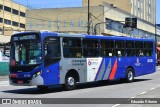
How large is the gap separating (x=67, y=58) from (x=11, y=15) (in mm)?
97526

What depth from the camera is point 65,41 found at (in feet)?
63.9

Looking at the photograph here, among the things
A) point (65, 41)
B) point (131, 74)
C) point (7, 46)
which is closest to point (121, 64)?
point (131, 74)

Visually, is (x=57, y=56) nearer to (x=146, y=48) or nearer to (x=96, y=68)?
(x=96, y=68)

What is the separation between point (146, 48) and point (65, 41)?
29.8 feet

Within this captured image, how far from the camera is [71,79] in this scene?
65.1 feet

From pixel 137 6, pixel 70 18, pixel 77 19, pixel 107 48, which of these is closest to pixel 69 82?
pixel 107 48

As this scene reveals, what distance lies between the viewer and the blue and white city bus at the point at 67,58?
18094 mm

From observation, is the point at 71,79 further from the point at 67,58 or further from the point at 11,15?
the point at 11,15

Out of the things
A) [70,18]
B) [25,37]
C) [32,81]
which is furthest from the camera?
[70,18]

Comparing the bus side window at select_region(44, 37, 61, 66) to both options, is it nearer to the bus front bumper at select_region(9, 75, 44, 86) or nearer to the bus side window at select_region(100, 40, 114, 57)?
the bus front bumper at select_region(9, 75, 44, 86)

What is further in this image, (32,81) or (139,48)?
(139,48)

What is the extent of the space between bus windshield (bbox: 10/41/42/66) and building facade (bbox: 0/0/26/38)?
87.9 m

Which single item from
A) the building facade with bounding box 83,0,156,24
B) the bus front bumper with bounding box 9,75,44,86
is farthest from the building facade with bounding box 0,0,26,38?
the bus front bumper with bounding box 9,75,44,86

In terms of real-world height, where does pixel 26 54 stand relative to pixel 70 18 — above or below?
below
